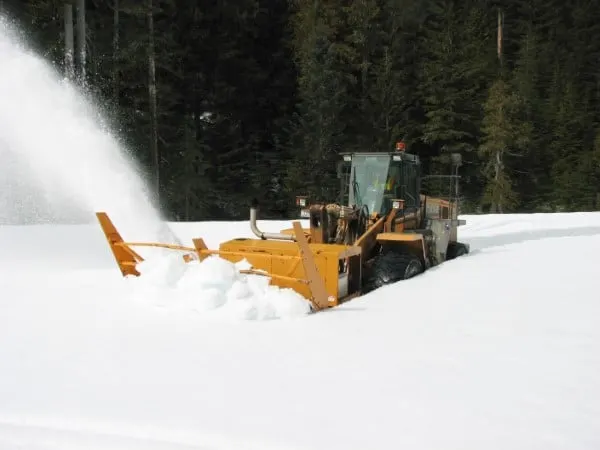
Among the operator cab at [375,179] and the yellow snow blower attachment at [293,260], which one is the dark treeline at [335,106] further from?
the yellow snow blower attachment at [293,260]

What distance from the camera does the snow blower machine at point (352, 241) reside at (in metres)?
7.33

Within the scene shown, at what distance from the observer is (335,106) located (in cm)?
3022

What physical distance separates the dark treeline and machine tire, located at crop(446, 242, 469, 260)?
15.3 metres

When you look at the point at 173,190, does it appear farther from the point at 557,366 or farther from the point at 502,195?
the point at 557,366

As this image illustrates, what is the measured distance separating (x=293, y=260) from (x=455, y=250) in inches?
240

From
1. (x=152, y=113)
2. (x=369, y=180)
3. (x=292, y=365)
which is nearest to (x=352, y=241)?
(x=369, y=180)

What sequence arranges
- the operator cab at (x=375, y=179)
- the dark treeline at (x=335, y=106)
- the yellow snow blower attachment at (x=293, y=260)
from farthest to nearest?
the dark treeline at (x=335, y=106) → the operator cab at (x=375, y=179) → the yellow snow blower attachment at (x=293, y=260)

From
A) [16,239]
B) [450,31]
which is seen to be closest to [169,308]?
[16,239]

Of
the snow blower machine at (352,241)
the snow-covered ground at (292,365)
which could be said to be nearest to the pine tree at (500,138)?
the snow blower machine at (352,241)

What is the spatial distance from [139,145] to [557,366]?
2167 centimetres

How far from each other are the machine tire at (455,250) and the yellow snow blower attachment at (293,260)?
4.53m

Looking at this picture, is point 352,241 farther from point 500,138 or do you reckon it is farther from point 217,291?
point 500,138

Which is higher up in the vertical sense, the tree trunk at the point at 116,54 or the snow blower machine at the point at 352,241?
the tree trunk at the point at 116,54

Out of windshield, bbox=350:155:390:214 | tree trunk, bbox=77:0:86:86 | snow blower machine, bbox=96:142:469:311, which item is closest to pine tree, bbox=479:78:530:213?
tree trunk, bbox=77:0:86:86
